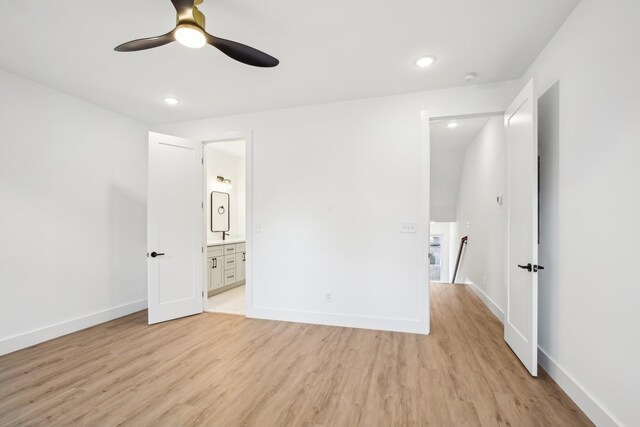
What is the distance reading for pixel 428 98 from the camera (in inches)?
125

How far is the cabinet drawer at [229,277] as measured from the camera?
5.10m

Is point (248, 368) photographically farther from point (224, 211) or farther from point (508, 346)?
point (224, 211)

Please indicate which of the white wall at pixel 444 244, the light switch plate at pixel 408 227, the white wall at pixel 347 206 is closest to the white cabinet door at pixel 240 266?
the white wall at pixel 347 206

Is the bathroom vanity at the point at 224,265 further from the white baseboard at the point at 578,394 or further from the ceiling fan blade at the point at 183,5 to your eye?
the white baseboard at the point at 578,394

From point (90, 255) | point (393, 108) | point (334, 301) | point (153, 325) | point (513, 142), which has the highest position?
point (393, 108)

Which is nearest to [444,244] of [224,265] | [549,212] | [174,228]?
[224,265]

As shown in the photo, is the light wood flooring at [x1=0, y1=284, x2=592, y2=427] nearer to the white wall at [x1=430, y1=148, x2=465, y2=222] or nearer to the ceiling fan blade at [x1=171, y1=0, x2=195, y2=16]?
the ceiling fan blade at [x1=171, y1=0, x2=195, y2=16]

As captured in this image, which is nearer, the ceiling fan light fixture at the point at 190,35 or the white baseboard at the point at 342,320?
the ceiling fan light fixture at the point at 190,35

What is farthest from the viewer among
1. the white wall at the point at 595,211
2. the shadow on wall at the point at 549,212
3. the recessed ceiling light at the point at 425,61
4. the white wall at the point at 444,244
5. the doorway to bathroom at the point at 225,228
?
the white wall at the point at 444,244

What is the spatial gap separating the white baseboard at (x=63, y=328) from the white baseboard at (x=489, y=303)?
486 cm

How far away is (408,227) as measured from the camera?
322 centimetres

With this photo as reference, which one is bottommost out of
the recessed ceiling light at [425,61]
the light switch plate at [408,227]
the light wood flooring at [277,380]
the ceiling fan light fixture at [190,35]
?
the light wood flooring at [277,380]

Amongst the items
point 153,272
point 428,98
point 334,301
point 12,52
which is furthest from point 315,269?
point 12,52

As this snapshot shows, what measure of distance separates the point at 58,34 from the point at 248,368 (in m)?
3.06
